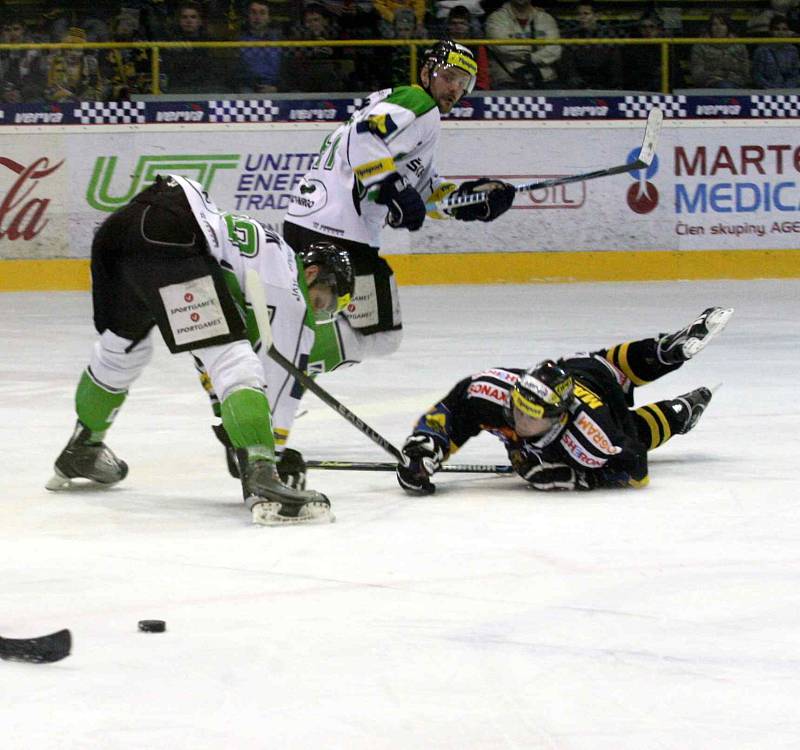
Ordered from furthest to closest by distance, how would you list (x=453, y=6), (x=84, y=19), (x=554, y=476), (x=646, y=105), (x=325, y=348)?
(x=453, y=6)
(x=646, y=105)
(x=84, y=19)
(x=325, y=348)
(x=554, y=476)

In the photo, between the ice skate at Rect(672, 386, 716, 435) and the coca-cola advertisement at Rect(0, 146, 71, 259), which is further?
the coca-cola advertisement at Rect(0, 146, 71, 259)

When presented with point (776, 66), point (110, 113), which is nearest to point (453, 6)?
point (776, 66)

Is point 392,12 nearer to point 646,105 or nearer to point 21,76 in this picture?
point 646,105

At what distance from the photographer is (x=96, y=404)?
4094 mm

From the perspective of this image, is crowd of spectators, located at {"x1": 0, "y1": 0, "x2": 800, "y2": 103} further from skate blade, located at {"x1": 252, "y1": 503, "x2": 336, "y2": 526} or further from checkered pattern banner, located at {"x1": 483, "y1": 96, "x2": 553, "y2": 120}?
skate blade, located at {"x1": 252, "y1": 503, "x2": 336, "y2": 526}

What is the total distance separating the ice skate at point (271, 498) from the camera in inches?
140

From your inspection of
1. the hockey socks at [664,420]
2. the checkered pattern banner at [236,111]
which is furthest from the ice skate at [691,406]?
the checkered pattern banner at [236,111]

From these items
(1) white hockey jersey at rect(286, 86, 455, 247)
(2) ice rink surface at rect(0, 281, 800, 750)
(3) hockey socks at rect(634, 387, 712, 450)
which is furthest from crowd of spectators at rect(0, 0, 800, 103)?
(3) hockey socks at rect(634, 387, 712, 450)

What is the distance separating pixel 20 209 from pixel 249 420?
277 inches

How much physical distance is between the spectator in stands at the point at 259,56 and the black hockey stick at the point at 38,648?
27.3 ft

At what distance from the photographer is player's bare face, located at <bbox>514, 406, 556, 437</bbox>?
12.7 feet

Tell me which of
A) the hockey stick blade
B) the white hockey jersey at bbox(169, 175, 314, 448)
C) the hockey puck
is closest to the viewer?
the hockey puck

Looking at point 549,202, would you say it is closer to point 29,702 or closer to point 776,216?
point 776,216

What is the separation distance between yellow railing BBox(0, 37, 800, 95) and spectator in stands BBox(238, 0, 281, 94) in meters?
0.05
